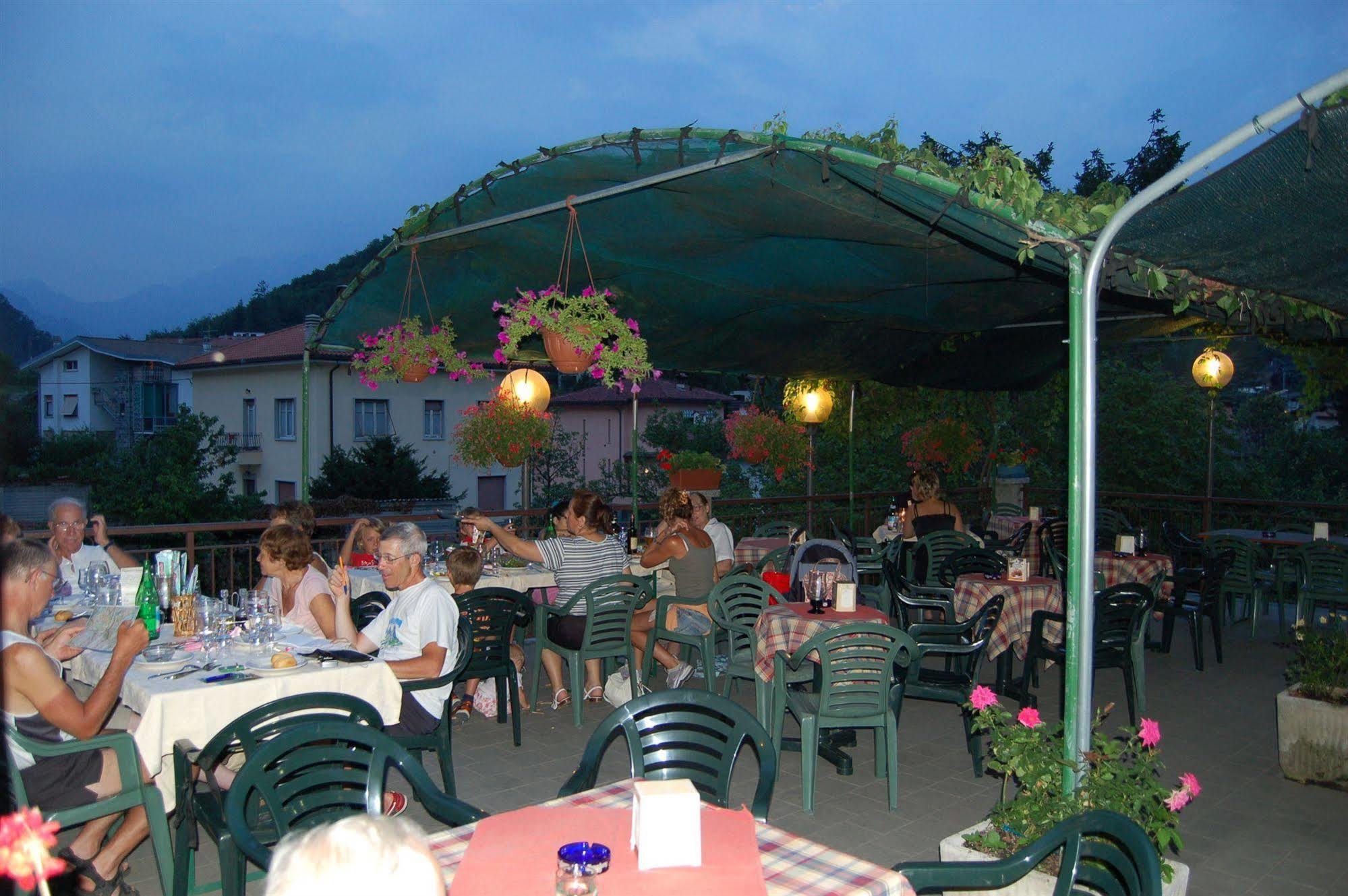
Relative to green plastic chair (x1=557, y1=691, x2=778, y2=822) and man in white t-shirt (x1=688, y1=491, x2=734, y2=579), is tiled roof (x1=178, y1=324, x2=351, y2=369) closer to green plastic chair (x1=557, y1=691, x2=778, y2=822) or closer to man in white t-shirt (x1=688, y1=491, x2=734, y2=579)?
man in white t-shirt (x1=688, y1=491, x2=734, y2=579)

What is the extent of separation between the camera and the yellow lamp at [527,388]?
7.72m

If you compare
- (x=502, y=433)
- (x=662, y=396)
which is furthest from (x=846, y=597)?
(x=662, y=396)

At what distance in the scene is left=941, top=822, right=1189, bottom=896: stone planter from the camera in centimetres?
270

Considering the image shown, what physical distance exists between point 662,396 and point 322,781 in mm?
28090

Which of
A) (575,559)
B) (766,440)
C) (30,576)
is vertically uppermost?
(766,440)

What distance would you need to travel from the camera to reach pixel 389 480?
2297 cm

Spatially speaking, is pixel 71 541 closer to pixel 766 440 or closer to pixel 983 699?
pixel 983 699

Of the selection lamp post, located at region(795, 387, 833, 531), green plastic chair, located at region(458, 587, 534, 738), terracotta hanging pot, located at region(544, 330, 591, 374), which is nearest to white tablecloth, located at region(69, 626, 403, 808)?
green plastic chair, located at region(458, 587, 534, 738)

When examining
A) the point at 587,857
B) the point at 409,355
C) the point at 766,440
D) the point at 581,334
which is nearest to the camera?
the point at 587,857

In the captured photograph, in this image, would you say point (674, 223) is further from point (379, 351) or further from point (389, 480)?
point (389, 480)

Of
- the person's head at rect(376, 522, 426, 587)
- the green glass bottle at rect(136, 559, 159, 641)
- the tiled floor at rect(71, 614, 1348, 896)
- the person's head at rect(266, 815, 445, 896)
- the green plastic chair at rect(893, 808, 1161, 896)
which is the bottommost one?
the tiled floor at rect(71, 614, 1348, 896)

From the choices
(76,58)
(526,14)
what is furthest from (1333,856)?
(526,14)

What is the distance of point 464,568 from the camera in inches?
208

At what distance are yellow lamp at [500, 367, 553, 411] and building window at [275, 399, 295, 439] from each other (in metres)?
22.7
